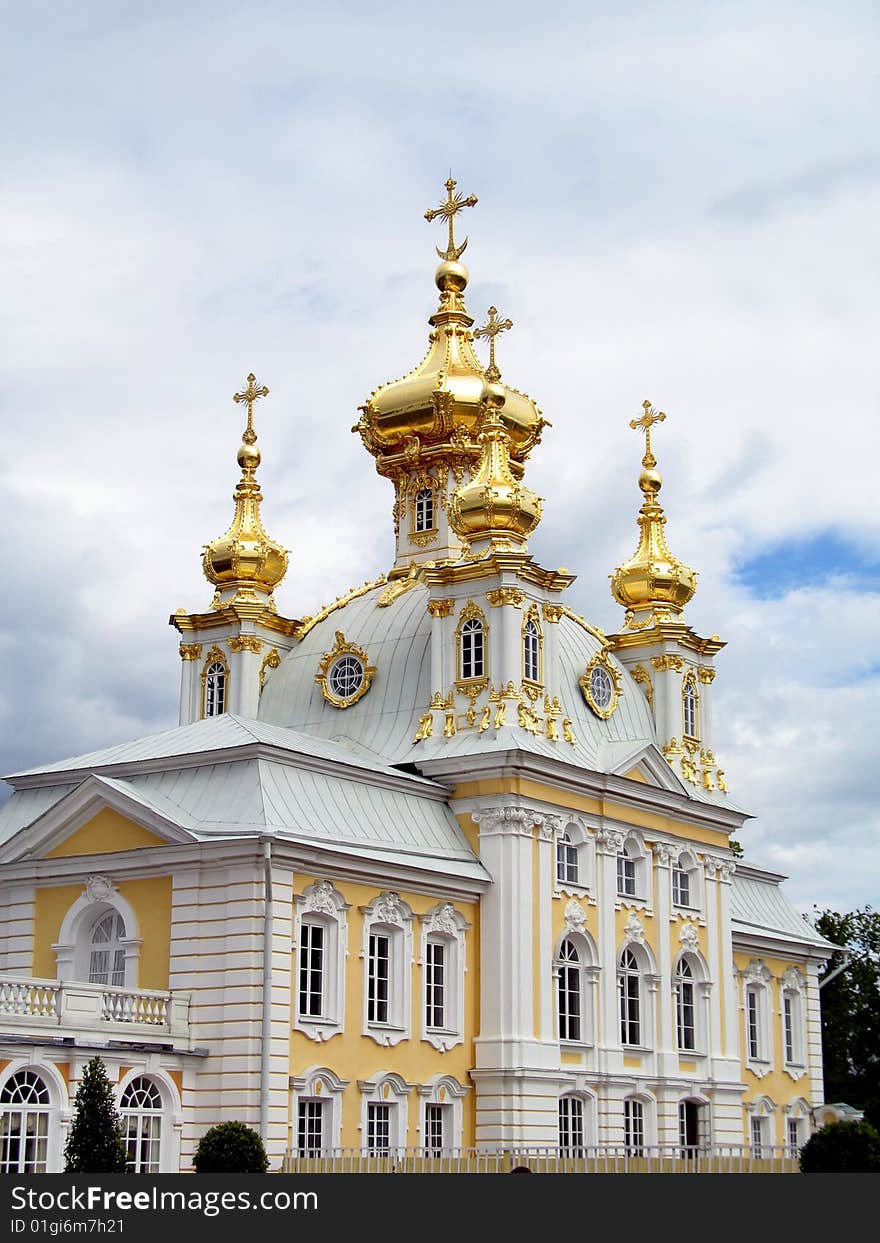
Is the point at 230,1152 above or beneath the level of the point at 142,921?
beneath

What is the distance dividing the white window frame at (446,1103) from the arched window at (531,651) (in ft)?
29.3

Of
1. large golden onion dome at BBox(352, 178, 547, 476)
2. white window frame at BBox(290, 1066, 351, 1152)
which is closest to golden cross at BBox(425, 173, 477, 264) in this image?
large golden onion dome at BBox(352, 178, 547, 476)

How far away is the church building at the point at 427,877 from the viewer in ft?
104

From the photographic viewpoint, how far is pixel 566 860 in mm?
39469

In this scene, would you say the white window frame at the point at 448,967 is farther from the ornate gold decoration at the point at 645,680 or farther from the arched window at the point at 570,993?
the ornate gold decoration at the point at 645,680

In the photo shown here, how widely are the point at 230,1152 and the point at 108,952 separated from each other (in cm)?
798

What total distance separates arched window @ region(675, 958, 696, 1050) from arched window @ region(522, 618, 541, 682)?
790 cm

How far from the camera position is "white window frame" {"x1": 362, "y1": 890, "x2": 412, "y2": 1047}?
1350 inches

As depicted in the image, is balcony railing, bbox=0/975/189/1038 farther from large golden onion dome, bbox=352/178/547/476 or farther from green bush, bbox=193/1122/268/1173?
large golden onion dome, bbox=352/178/547/476

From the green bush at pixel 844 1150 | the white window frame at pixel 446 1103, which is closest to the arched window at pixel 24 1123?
the white window frame at pixel 446 1103

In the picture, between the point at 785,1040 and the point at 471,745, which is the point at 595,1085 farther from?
the point at 785,1040

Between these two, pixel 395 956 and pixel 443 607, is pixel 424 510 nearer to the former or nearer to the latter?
pixel 443 607

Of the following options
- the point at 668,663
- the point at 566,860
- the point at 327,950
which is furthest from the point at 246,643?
the point at 327,950

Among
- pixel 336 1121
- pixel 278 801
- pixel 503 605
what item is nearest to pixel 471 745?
pixel 503 605
